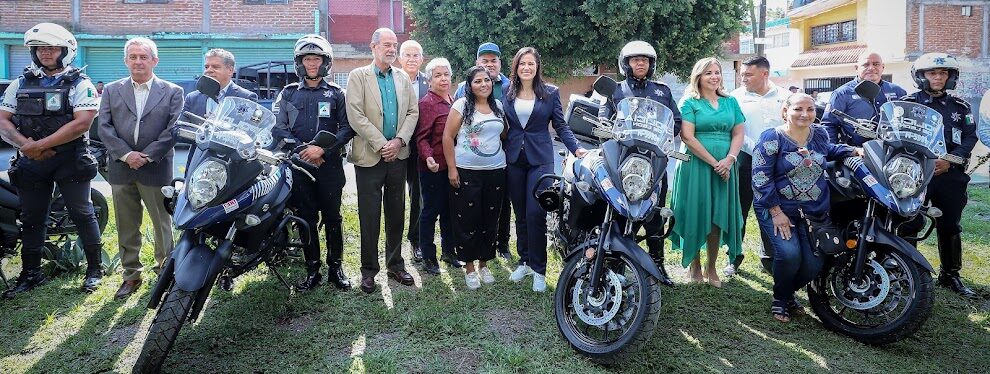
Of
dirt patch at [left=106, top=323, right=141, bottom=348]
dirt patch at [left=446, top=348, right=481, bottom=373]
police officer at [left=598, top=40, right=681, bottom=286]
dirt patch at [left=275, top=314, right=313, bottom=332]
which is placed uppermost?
police officer at [left=598, top=40, right=681, bottom=286]

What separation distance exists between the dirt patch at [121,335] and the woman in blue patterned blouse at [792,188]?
3.46 meters

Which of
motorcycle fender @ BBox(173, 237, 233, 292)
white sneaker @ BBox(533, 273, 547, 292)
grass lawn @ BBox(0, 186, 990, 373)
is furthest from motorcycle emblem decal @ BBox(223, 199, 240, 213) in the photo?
white sneaker @ BBox(533, 273, 547, 292)

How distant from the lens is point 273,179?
3.66m

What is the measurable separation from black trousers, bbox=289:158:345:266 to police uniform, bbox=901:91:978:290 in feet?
12.3

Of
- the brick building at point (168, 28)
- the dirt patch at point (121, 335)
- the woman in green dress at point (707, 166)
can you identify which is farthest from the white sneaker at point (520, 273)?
the brick building at point (168, 28)

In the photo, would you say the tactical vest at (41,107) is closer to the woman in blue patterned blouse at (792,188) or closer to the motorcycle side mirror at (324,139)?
the motorcycle side mirror at (324,139)

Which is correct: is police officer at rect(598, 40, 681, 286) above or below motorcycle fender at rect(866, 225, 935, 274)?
above

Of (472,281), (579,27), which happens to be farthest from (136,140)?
(579,27)

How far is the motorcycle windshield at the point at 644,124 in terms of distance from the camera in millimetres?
3441

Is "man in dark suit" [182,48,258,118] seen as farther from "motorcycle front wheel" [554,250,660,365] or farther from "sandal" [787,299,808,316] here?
"sandal" [787,299,808,316]

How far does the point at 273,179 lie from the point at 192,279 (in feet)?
2.35

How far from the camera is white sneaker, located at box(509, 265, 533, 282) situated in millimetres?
4758

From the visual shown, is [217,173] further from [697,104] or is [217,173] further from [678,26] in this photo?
[678,26]

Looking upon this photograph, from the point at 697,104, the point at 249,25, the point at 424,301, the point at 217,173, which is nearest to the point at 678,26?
the point at 249,25
